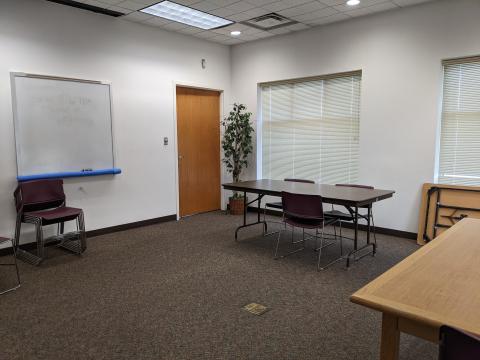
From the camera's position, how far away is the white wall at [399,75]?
14.4 feet

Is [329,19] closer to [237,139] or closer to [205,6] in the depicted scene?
[205,6]

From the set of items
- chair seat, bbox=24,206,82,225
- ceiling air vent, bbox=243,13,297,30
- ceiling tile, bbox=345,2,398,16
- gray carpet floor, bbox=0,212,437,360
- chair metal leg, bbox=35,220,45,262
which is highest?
ceiling air vent, bbox=243,13,297,30

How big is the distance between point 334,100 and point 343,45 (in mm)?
798

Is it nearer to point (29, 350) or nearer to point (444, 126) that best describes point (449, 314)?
point (29, 350)

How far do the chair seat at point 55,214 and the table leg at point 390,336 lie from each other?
3639 millimetres

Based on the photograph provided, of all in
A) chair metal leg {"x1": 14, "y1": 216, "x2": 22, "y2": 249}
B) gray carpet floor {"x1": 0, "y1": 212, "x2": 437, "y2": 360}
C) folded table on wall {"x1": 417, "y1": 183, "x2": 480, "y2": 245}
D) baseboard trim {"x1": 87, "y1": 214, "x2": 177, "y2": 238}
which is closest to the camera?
gray carpet floor {"x1": 0, "y1": 212, "x2": 437, "y2": 360}

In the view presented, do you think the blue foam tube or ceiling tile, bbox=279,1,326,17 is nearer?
the blue foam tube

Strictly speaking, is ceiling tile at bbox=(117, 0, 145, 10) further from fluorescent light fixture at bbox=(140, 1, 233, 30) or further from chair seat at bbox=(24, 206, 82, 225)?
chair seat at bbox=(24, 206, 82, 225)

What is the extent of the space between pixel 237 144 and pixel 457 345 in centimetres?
552

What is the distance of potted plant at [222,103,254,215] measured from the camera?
247 inches

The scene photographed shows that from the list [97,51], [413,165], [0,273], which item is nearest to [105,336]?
[0,273]

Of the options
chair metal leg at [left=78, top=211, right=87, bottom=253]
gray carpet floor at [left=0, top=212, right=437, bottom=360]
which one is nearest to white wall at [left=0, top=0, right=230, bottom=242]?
chair metal leg at [left=78, top=211, right=87, bottom=253]

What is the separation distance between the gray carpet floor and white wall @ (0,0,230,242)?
88 centimetres

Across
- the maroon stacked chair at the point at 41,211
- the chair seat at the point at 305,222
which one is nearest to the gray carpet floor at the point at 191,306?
the maroon stacked chair at the point at 41,211
